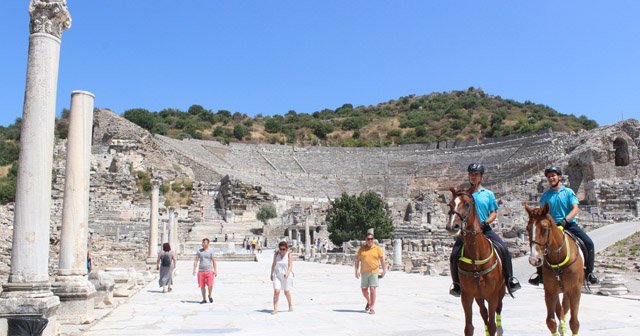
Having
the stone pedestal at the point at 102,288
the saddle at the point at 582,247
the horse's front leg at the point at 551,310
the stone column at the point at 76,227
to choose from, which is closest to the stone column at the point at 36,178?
the stone column at the point at 76,227

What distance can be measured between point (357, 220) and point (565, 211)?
117 ft

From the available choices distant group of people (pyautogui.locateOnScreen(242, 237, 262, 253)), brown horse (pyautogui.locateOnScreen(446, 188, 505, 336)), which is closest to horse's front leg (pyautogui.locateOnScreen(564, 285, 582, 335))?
brown horse (pyautogui.locateOnScreen(446, 188, 505, 336))

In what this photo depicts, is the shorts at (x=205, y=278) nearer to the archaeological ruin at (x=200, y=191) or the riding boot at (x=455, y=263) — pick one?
the archaeological ruin at (x=200, y=191)

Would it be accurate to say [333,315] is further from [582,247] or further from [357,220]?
[357,220]

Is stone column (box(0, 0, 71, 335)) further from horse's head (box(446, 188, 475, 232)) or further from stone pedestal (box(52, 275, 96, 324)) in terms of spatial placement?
horse's head (box(446, 188, 475, 232))

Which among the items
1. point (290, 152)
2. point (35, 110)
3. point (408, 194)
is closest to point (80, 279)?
point (35, 110)

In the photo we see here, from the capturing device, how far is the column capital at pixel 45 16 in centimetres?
782

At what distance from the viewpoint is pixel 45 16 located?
7.86 meters

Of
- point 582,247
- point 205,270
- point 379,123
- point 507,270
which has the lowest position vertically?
point 205,270

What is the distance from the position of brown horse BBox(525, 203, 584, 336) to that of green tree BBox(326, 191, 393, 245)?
35710 mm

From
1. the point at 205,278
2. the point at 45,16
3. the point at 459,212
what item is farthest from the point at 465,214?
the point at 205,278

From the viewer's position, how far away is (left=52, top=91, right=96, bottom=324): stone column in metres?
8.98

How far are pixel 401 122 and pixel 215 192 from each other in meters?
65.9

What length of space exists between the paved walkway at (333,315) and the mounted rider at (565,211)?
1247 millimetres
